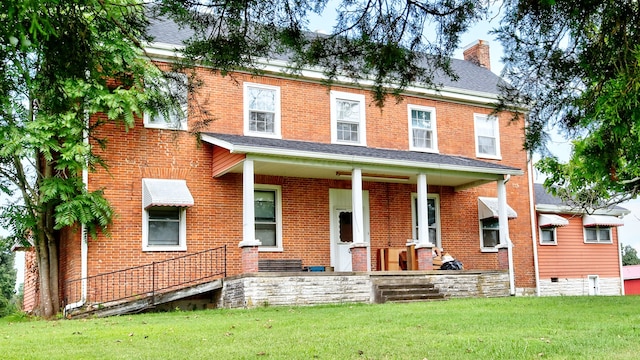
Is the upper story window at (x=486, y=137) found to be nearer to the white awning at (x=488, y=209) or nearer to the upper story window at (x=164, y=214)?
the white awning at (x=488, y=209)

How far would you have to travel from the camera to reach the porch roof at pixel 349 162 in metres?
17.2

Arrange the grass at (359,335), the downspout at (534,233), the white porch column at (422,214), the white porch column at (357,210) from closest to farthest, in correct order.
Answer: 1. the grass at (359,335)
2. the white porch column at (357,210)
3. the white porch column at (422,214)
4. the downspout at (534,233)

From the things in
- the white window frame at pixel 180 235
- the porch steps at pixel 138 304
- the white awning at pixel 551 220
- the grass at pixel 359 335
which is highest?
the white awning at pixel 551 220

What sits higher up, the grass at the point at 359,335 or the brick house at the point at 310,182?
the brick house at the point at 310,182

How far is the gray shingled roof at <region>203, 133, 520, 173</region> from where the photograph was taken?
17639mm

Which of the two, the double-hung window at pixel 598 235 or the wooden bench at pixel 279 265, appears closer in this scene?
the wooden bench at pixel 279 265

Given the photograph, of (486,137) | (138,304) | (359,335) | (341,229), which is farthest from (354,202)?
(359,335)

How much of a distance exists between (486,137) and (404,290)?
7.89m

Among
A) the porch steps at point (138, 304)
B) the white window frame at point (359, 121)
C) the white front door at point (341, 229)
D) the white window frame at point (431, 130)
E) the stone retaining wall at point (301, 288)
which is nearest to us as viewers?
the porch steps at point (138, 304)

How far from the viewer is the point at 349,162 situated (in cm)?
1833

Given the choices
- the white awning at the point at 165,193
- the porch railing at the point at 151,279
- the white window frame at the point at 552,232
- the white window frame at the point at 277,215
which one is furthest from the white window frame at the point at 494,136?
the white awning at the point at 165,193

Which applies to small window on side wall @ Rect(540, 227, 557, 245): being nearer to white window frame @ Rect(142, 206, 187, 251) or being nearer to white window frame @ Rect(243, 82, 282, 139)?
white window frame @ Rect(243, 82, 282, 139)

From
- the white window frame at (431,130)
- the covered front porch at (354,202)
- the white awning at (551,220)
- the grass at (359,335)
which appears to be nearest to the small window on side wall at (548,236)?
the white awning at (551,220)

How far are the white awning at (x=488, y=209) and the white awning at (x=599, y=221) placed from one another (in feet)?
13.2
